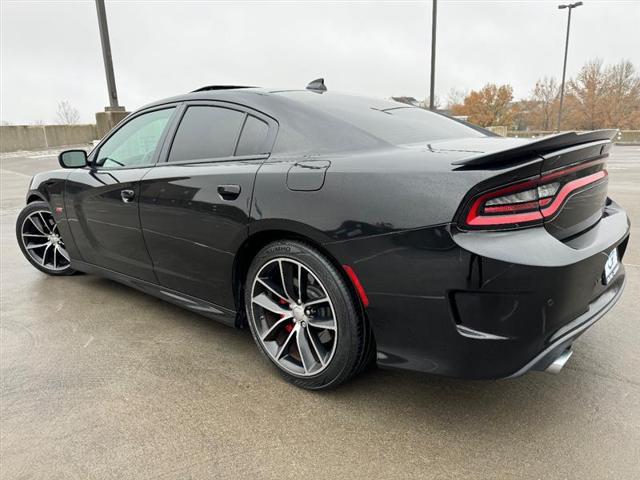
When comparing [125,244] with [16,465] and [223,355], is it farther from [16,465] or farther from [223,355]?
[16,465]

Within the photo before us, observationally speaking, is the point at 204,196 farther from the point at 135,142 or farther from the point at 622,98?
the point at 622,98

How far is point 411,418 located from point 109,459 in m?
1.31

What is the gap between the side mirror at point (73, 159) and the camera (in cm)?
362

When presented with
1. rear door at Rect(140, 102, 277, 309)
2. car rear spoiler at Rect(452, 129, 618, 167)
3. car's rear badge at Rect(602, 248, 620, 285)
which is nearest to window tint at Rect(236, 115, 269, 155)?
rear door at Rect(140, 102, 277, 309)

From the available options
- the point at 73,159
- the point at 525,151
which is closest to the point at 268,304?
the point at 525,151

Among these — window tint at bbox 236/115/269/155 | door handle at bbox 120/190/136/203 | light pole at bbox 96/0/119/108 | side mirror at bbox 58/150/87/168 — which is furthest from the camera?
light pole at bbox 96/0/119/108

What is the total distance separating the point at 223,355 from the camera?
2.79 m

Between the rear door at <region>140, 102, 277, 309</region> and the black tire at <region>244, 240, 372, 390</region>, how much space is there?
32 centimetres

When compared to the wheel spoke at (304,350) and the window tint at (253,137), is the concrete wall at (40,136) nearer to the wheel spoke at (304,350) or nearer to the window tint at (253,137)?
the window tint at (253,137)

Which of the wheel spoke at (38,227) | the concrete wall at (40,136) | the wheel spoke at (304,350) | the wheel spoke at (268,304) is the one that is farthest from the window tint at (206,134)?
the concrete wall at (40,136)

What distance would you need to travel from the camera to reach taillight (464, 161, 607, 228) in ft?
5.67

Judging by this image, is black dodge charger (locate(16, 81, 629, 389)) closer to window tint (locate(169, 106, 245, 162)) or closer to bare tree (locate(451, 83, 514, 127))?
window tint (locate(169, 106, 245, 162))

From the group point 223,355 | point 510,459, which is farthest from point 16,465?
point 510,459

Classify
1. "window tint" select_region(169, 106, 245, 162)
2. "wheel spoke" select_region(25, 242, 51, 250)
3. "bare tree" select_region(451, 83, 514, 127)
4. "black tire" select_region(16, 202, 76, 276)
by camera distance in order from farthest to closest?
"bare tree" select_region(451, 83, 514, 127), "wheel spoke" select_region(25, 242, 51, 250), "black tire" select_region(16, 202, 76, 276), "window tint" select_region(169, 106, 245, 162)
